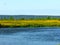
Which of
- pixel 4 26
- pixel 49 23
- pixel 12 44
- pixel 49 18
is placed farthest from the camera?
pixel 49 18

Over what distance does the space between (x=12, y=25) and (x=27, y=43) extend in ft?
67.9

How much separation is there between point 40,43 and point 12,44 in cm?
230

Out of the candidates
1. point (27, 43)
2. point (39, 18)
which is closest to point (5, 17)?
point (39, 18)

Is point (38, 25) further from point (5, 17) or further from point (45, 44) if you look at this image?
point (45, 44)

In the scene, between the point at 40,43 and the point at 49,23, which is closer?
the point at 40,43

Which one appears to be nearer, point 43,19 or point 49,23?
point 49,23

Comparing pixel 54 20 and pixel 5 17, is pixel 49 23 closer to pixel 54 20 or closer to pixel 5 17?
pixel 54 20

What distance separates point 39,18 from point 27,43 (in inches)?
1114

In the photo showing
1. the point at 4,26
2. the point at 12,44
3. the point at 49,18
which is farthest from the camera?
the point at 49,18

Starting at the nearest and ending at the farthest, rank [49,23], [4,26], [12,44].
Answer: [12,44]
[4,26]
[49,23]

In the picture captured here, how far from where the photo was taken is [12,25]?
4178 cm

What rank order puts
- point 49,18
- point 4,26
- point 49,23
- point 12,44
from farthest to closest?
point 49,18
point 49,23
point 4,26
point 12,44

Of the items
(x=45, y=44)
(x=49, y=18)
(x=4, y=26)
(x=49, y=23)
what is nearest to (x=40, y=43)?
(x=45, y=44)

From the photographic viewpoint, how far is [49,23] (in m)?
44.4
